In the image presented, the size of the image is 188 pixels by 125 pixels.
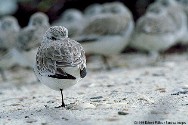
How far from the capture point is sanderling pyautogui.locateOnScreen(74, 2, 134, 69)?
31.7ft

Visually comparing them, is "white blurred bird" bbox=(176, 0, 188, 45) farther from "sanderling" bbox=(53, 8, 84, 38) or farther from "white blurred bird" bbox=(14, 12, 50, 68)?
"white blurred bird" bbox=(14, 12, 50, 68)

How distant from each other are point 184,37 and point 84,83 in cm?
364

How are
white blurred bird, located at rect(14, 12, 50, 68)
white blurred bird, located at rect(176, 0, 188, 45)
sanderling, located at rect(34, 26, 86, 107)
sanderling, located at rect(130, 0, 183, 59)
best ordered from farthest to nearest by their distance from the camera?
white blurred bird, located at rect(176, 0, 188, 45)
sanderling, located at rect(130, 0, 183, 59)
white blurred bird, located at rect(14, 12, 50, 68)
sanderling, located at rect(34, 26, 86, 107)

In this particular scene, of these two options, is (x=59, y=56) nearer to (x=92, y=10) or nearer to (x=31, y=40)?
(x=31, y=40)

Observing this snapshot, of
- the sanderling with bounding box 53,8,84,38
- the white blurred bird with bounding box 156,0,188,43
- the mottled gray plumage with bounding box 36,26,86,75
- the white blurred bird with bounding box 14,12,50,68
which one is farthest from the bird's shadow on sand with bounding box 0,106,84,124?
the white blurred bird with bounding box 156,0,188,43

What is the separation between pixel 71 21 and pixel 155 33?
7.06ft

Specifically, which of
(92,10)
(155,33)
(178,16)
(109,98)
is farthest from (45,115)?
(92,10)

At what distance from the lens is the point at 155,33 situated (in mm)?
9781

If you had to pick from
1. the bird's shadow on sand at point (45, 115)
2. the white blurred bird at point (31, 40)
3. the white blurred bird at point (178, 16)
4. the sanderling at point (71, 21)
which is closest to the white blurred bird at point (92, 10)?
the sanderling at point (71, 21)

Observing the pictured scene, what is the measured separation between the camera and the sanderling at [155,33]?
32.1ft

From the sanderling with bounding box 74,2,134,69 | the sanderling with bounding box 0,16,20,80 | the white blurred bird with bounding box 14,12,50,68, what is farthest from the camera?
the sanderling with bounding box 74,2,134,69

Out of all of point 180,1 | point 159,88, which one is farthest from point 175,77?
point 180,1

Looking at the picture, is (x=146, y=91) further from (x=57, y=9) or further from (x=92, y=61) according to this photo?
(x=57, y=9)

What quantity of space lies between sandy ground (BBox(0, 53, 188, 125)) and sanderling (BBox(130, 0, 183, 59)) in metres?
0.39
